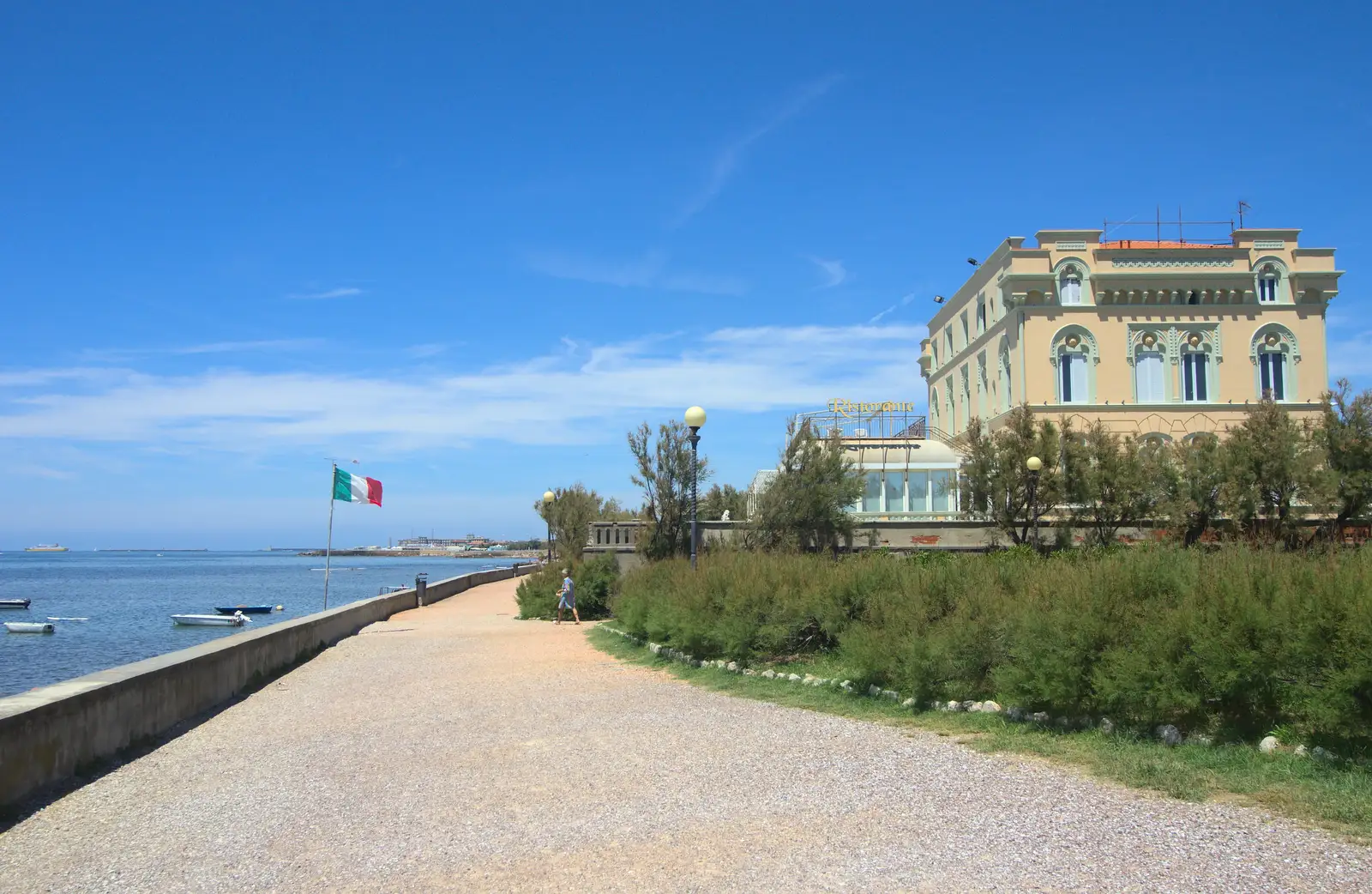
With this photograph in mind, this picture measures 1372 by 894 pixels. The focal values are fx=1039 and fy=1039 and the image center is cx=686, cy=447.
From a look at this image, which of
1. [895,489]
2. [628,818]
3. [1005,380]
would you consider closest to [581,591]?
[895,489]

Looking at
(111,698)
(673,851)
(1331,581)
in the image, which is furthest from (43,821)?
(1331,581)

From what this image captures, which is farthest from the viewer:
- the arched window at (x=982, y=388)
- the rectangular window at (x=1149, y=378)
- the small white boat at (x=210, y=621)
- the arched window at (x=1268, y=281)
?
the arched window at (x=982, y=388)

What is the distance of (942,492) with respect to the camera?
117 feet

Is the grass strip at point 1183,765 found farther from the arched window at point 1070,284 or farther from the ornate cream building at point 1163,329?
the arched window at point 1070,284

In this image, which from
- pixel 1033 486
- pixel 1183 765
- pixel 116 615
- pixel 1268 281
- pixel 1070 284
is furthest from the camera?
pixel 116 615

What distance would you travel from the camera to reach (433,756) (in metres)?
9.40

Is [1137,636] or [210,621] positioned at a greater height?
[1137,636]

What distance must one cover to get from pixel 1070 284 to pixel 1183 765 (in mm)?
36871

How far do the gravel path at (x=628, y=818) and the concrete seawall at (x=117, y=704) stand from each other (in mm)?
361

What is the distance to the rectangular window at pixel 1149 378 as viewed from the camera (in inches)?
1628

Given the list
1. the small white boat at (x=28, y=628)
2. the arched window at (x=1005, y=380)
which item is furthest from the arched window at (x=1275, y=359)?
the small white boat at (x=28, y=628)

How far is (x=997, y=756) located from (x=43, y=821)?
23.6 ft

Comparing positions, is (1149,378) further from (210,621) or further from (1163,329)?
(210,621)

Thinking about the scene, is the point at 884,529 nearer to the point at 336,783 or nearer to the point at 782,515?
the point at 782,515
